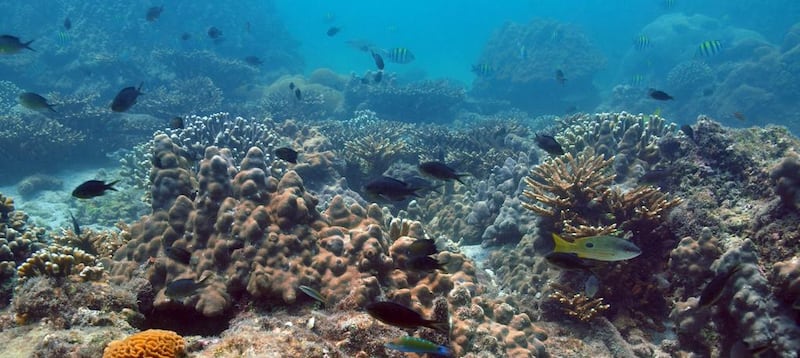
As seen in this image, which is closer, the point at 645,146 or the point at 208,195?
the point at 208,195

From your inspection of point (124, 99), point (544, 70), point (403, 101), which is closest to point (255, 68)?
point (403, 101)

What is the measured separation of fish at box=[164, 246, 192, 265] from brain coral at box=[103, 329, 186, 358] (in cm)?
170

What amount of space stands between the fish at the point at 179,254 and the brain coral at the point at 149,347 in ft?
5.56

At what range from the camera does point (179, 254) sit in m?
4.28

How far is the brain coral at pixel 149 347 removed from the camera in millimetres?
2535

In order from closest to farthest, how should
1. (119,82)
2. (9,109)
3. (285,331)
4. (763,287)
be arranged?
(285,331), (763,287), (9,109), (119,82)

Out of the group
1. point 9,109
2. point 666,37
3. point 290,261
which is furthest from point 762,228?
point 666,37

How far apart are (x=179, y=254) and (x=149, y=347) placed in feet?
6.12

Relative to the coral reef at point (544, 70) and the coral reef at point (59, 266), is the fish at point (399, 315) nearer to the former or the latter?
the coral reef at point (59, 266)

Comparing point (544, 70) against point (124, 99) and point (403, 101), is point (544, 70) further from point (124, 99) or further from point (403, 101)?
point (124, 99)

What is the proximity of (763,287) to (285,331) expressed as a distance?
4031mm

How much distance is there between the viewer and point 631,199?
17.4ft

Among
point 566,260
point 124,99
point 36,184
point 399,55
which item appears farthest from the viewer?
Result: point 399,55

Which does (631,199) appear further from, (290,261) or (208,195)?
(208,195)
